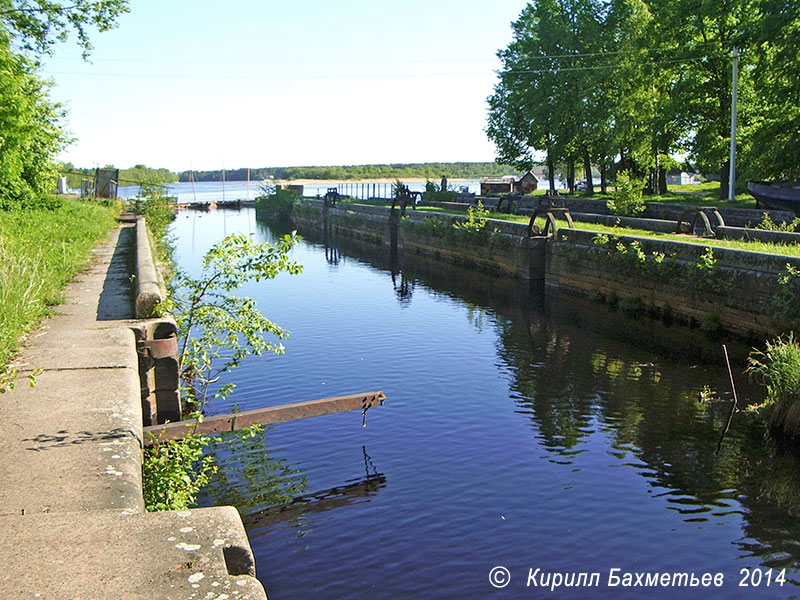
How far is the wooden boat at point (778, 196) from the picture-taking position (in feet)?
89.9

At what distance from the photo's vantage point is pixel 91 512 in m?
4.74

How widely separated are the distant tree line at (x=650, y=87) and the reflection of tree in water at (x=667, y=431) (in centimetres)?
1802

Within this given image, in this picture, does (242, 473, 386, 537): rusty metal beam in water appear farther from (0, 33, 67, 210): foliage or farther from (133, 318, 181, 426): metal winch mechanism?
(0, 33, 67, 210): foliage

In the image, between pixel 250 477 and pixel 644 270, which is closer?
pixel 250 477

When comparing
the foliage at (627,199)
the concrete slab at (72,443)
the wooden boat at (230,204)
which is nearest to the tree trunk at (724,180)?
the foliage at (627,199)

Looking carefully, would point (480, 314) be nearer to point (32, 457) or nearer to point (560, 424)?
point (560, 424)

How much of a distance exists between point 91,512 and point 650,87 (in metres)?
43.4

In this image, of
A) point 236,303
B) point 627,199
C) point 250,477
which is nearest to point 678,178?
point 627,199

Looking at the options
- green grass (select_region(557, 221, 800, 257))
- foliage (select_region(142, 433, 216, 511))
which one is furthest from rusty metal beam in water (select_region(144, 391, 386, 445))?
green grass (select_region(557, 221, 800, 257))

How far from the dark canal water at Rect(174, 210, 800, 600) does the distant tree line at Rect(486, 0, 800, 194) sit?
17.1 m

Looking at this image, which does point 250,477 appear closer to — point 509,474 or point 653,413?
point 509,474

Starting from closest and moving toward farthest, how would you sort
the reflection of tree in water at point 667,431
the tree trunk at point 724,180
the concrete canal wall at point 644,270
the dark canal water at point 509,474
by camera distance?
the dark canal water at point 509,474 → the reflection of tree in water at point 667,431 → the concrete canal wall at point 644,270 → the tree trunk at point 724,180

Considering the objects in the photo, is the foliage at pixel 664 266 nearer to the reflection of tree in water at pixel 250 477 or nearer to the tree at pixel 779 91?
the reflection of tree in water at pixel 250 477

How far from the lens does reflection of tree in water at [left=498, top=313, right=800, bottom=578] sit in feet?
26.7
